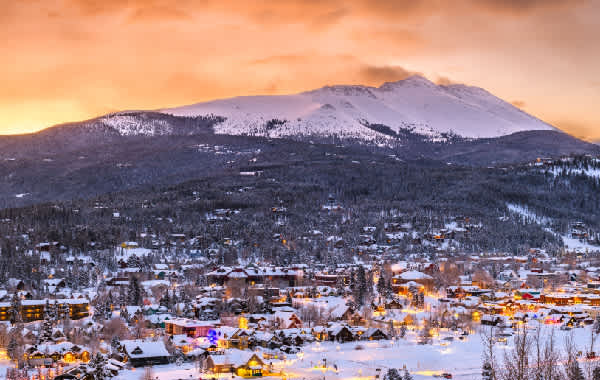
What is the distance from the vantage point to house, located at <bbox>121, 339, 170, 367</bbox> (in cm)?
6825

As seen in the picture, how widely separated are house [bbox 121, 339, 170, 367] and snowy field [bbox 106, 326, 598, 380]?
138cm

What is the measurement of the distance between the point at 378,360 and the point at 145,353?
66.2ft

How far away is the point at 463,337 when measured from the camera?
81500 millimetres

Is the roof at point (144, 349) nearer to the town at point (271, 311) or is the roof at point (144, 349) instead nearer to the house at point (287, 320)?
the town at point (271, 311)

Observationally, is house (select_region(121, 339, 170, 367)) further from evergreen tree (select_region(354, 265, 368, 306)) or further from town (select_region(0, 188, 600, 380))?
evergreen tree (select_region(354, 265, 368, 306))

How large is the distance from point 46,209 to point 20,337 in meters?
130

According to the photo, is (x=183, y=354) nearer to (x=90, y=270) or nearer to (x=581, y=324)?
(x=581, y=324)

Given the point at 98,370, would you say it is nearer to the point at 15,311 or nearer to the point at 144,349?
the point at 144,349

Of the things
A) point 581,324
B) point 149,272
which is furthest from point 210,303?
point 581,324

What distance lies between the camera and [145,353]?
69.0m

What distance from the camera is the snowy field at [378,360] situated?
63688 millimetres

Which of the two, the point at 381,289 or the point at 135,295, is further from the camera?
the point at 381,289

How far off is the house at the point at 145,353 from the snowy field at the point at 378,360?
1384mm

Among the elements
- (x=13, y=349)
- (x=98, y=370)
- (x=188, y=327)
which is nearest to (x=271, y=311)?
(x=188, y=327)
